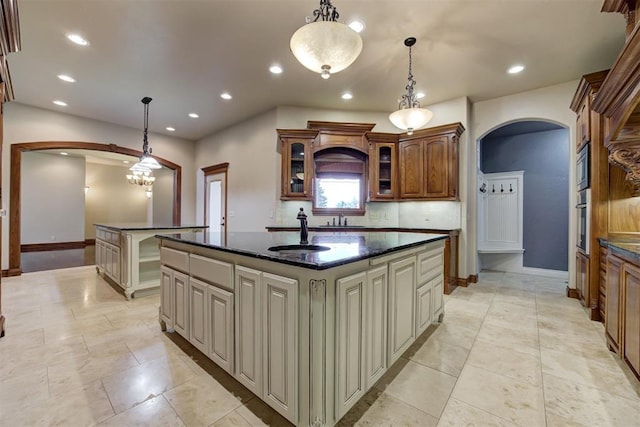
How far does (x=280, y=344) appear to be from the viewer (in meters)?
1.36

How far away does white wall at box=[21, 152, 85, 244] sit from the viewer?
7.55 meters

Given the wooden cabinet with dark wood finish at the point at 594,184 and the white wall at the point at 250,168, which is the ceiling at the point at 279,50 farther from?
the white wall at the point at 250,168

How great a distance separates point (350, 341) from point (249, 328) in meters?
0.57

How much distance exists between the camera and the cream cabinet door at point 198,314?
73.9 inches

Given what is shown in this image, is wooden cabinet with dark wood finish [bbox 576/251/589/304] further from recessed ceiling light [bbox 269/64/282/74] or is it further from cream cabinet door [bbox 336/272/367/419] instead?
recessed ceiling light [bbox 269/64/282/74]

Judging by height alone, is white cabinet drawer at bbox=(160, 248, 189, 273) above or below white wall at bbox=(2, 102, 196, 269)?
below

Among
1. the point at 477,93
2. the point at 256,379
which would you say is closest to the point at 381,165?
the point at 477,93

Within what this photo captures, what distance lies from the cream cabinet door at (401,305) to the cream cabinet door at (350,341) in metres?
0.35

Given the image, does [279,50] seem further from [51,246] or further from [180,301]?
[51,246]

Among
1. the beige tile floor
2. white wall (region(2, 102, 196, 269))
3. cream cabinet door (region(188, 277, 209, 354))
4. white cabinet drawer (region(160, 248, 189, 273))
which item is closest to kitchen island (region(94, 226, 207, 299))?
the beige tile floor

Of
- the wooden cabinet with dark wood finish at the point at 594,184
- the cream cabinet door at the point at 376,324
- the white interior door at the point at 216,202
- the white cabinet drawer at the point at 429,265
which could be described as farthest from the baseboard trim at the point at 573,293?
the white interior door at the point at 216,202

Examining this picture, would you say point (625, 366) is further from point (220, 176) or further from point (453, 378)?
point (220, 176)

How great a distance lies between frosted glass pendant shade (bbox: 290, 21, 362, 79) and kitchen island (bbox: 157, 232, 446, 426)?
122 cm

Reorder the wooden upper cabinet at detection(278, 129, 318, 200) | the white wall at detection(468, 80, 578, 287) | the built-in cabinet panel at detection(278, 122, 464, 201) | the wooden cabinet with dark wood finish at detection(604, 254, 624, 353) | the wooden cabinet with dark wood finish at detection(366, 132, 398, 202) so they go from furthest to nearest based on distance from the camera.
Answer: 1. the wooden cabinet with dark wood finish at detection(366, 132, 398, 202)
2. the wooden upper cabinet at detection(278, 129, 318, 200)
3. the built-in cabinet panel at detection(278, 122, 464, 201)
4. the white wall at detection(468, 80, 578, 287)
5. the wooden cabinet with dark wood finish at detection(604, 254, 624, 353)
